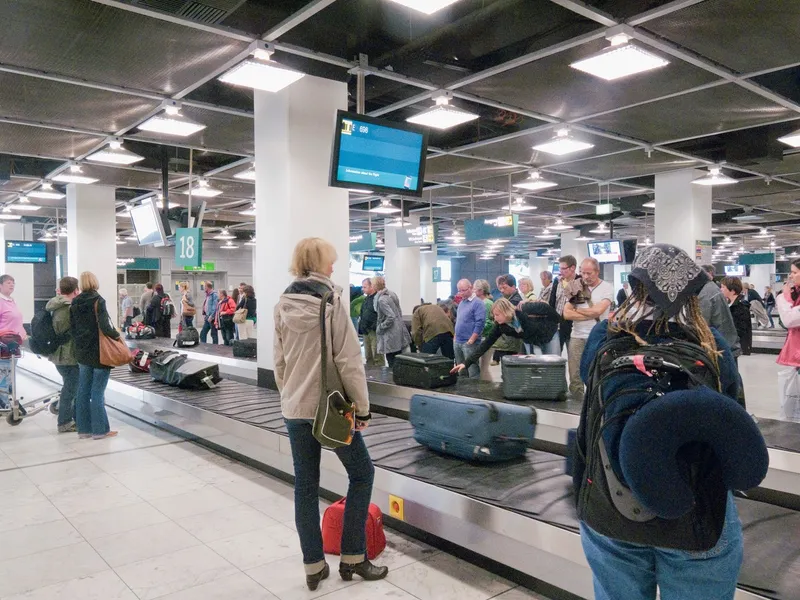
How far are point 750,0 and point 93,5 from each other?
508 cm

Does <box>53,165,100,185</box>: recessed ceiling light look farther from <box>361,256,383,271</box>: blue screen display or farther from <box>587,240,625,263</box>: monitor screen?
<box>587,240,625,263</box>: monitor screen

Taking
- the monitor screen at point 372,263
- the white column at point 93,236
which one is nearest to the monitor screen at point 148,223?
the white column at point 93,236

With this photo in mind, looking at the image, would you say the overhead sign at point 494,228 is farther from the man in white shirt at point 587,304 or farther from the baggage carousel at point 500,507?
the baggage carousel at point 500,507

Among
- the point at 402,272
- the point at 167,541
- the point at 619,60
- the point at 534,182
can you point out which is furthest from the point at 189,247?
the point at 402,272

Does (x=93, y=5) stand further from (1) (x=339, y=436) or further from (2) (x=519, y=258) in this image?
(2) (x=519, y=258)

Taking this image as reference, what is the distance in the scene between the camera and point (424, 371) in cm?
721

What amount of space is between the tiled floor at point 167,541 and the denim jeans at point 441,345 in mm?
3794

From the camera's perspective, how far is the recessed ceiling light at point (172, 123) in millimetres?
7727

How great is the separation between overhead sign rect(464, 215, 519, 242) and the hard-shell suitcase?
24.0 ft

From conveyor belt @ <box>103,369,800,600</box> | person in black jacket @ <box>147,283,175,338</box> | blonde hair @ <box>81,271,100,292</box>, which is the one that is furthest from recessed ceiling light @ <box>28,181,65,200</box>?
conveyor belt @ <box>103,369,800,600</box>

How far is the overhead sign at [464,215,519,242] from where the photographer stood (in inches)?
524

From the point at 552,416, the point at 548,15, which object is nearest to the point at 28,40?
the point at 548,15

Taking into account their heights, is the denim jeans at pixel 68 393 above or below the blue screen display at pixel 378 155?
below

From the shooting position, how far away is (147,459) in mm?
6145
